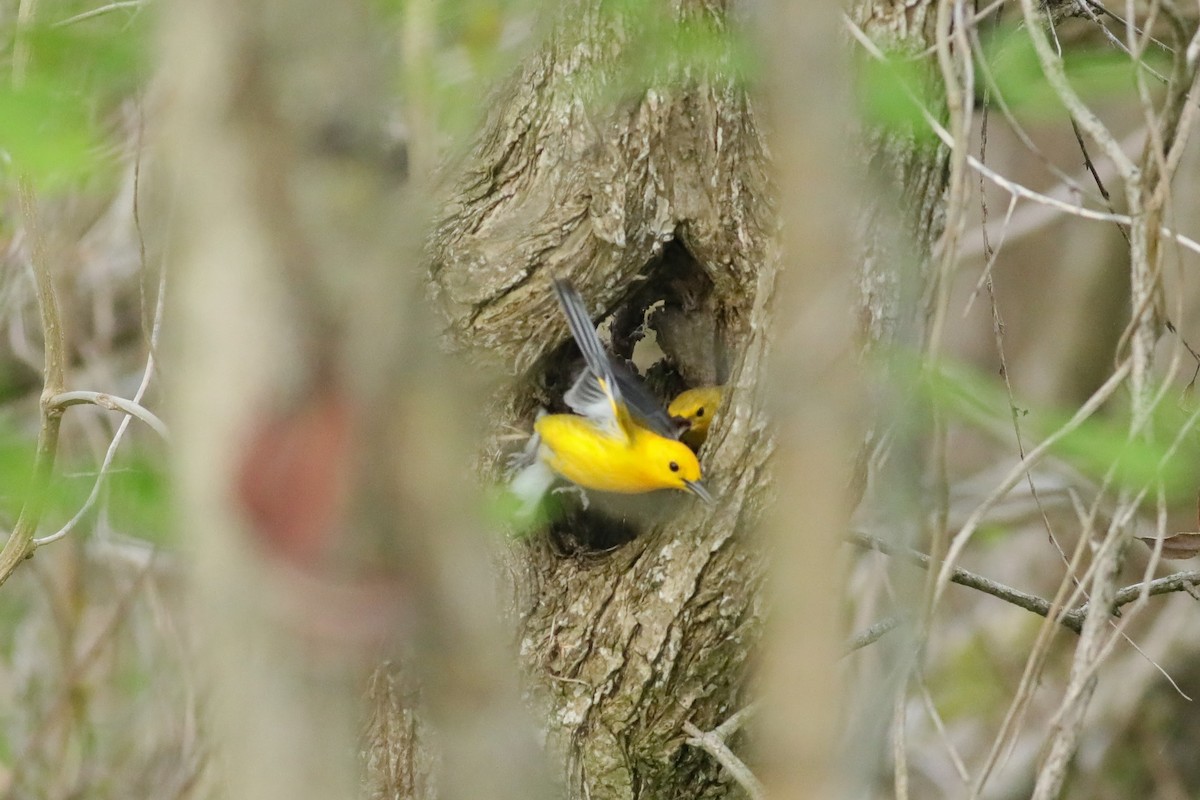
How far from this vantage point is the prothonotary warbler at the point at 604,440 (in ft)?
10.4

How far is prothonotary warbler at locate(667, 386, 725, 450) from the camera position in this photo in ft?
10.9

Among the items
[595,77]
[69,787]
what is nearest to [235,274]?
[595,77]

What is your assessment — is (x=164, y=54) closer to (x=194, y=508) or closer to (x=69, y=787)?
(x=194, y=508)

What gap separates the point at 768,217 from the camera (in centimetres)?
275

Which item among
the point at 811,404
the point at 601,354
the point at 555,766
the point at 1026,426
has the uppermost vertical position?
the point at 811,404

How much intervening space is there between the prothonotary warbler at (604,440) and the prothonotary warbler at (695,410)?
43 millimetres

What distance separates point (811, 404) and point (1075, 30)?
3.74 meters

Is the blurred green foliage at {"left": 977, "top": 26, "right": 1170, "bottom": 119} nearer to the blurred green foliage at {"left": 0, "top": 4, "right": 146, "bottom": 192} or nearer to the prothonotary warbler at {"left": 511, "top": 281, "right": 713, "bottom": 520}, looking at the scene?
the prothonotary warbler at {"left": 511, "top": 281, "right": 713, "bottom": 520}

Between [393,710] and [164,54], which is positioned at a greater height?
[164,54]

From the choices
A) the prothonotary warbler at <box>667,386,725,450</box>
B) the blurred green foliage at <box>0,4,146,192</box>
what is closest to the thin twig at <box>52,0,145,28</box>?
the blurred green foliage at <box>0,4,146,192</box>

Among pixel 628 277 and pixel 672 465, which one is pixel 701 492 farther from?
pixel 628 277

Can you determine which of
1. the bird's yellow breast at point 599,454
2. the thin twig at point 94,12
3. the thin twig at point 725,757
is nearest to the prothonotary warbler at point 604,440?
the bird's yellow breast at point 599,454

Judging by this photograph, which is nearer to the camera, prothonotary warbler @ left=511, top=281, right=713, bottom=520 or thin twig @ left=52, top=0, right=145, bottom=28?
thin twig @ left=52, top=0, right=145, bottom=28

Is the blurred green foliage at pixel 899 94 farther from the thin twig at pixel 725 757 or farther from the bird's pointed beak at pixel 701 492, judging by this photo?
the thin twig at pixel 725 757
